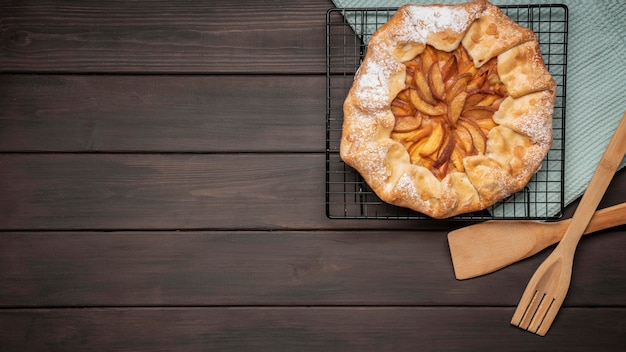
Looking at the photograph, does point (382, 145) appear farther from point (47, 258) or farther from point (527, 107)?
point (47, 258)

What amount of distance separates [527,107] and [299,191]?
2.16ft

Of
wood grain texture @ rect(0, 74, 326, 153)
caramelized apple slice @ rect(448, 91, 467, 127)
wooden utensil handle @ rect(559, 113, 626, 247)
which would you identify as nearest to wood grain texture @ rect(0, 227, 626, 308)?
wooden utensil handle @ rect(559, 113, 626, 247)

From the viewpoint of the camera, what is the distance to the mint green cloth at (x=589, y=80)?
1754mm

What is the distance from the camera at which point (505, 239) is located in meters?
1.78

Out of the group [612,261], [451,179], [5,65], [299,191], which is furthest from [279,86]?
[612,261]

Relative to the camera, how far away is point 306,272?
1.84 meters

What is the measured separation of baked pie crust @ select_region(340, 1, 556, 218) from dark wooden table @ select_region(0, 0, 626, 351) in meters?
0.18

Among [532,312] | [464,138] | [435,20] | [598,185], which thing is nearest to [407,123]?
[464,138]

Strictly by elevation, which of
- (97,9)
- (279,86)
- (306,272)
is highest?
(97,9)

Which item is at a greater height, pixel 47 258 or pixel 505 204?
pixel 505 204

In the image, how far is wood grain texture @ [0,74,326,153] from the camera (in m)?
1.81

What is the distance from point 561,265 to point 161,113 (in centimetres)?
121

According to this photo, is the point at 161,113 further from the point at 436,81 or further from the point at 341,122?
the point at 436,81

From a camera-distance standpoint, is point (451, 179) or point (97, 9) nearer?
point (451, 179)
